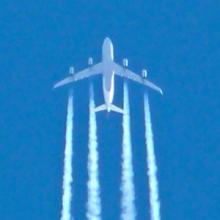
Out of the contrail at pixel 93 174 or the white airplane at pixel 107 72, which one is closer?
the contrail at pixel 93 174

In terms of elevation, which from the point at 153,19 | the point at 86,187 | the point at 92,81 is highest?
the point at 153,19

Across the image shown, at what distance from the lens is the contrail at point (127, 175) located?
43.3 metres

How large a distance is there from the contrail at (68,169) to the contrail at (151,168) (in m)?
2.93

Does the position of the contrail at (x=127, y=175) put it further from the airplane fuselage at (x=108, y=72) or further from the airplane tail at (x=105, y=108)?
the airplane fuselage at (x=108, y=72)

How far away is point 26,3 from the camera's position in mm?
47375

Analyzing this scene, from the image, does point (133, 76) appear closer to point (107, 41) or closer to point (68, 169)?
point (107, 41)

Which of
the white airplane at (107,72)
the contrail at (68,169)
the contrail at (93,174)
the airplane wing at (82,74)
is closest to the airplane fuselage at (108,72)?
the white airplane at (107,72)

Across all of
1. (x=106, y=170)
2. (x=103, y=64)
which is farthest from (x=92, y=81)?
(x=106, y=170)

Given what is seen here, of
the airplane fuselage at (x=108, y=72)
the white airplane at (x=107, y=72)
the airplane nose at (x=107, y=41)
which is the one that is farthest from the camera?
the airplane nose at (x=107, y=41)

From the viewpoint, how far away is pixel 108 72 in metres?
45.5

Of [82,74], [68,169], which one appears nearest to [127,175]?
[68,169]

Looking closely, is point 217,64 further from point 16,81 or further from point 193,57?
point 16,81

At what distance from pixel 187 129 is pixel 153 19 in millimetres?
4910

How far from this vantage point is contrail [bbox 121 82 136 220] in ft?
142
